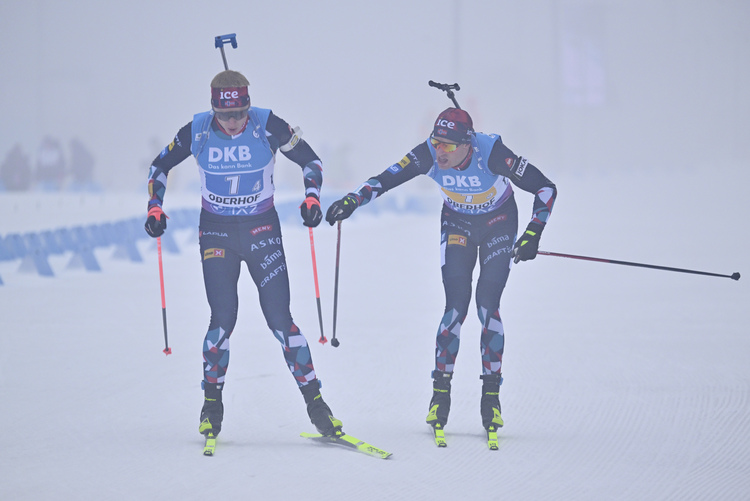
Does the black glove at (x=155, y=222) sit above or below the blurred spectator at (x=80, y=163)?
above

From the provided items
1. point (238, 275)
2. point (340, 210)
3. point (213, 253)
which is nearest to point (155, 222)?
point (213, 253)

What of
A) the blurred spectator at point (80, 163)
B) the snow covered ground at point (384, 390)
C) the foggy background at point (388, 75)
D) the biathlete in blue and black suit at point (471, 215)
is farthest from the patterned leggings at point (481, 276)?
the blurred spectator at point (80, 163)

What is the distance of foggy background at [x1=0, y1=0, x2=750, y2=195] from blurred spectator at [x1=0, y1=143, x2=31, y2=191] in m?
6.51

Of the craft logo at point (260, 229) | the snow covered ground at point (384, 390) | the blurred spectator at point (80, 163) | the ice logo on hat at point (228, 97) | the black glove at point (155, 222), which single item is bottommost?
the blurred spectator at point (80, 163)

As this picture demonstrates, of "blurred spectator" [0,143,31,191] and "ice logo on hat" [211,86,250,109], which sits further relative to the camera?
"blurred spectator" [0,143,31,191]

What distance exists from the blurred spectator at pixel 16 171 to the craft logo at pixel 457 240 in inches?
1065

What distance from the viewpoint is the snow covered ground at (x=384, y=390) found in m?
5.38

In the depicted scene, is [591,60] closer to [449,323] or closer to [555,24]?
[555,24]

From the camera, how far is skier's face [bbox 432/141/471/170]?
619 cm

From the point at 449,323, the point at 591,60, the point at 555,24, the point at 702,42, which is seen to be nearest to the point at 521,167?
the point at 449,323

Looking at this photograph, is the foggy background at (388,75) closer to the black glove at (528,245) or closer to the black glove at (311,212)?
the black glove at (528,245)

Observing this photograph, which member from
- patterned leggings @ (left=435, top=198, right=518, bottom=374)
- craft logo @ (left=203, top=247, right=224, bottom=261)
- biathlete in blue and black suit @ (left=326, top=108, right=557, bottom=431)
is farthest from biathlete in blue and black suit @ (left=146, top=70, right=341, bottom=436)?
patterned leggings @ (left=435, top=198, right=518, bottom=374)

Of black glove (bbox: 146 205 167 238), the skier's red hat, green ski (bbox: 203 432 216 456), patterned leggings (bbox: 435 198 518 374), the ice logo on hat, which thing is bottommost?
green ski (bbox: 203 432 216 456)

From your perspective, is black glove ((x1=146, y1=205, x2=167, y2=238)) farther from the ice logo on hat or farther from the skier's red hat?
the skier's red hat
